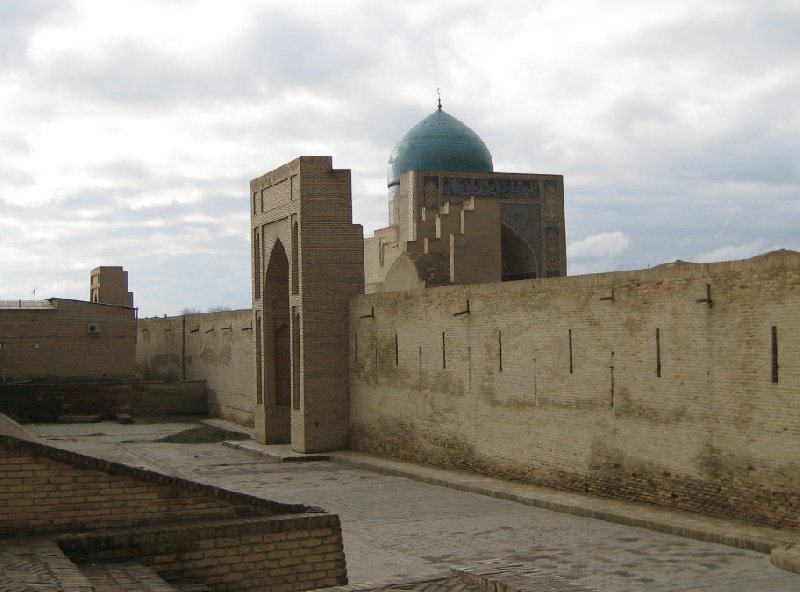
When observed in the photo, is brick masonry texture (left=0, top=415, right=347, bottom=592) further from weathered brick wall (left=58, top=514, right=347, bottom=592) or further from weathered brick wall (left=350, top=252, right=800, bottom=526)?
weathered brick wall (left=350, top=252, right=800, bottom=526)

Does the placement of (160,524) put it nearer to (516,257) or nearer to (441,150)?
(516,257)

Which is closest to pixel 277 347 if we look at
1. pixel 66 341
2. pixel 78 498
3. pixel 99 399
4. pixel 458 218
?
pixel 458 218

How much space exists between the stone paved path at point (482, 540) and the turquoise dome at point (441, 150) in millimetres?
16423

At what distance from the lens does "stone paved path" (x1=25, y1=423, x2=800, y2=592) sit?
28.0 feet

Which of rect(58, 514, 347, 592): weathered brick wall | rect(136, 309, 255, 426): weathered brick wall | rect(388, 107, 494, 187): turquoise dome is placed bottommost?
rect(58, 514, 347, 592): weathered brick wall

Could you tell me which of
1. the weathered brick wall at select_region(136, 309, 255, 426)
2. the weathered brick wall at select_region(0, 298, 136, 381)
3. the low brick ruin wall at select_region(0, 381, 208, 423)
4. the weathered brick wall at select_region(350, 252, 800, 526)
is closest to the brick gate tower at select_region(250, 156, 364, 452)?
the weathered brick wall at select_region(350, 252, 800, 526)

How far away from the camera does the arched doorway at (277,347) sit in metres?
20.9

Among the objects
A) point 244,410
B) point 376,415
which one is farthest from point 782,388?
point 244,410

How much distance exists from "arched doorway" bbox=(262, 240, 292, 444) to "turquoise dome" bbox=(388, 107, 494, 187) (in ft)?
34.3

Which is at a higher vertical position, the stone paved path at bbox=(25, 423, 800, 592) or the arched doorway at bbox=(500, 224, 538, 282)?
the arched doorway at bbox=(500, 224, 538, 282)

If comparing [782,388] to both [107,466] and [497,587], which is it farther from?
[107,466]

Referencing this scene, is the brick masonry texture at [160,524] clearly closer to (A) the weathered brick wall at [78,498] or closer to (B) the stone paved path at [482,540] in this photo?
(A) the weathered brick wall at [78,498]

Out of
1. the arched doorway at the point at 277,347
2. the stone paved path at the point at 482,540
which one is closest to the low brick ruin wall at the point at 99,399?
the arched doorway at the point at 277,347

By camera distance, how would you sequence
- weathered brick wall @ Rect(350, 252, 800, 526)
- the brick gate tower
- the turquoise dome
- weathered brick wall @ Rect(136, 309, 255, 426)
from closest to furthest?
1. weathered brick wall @ Rect(350, 252, 800, 526)
2. the brick gate tower
3. weathered brick wall @ Rect(136, 309, 255, 426)
4. the turquoise dome
